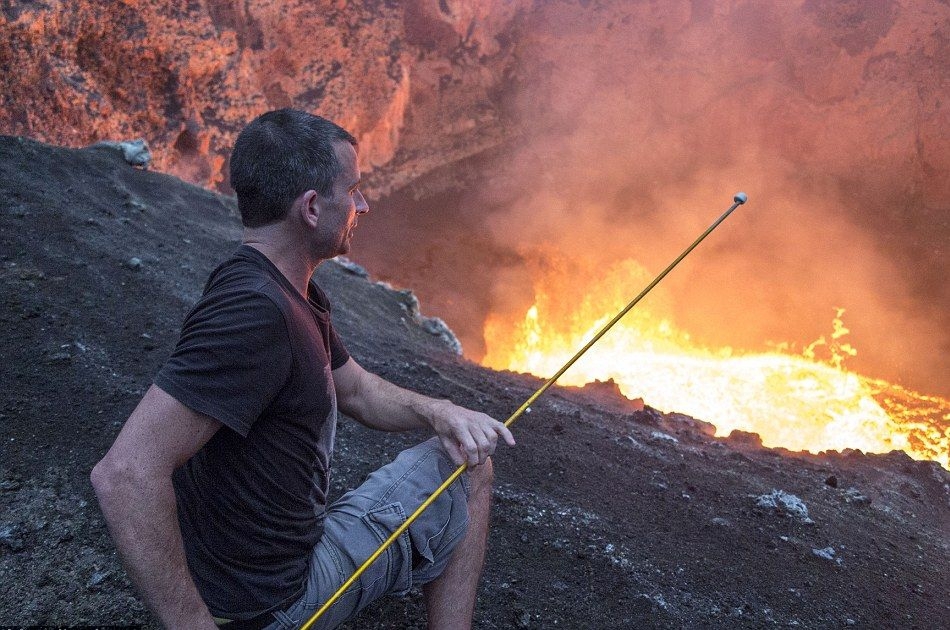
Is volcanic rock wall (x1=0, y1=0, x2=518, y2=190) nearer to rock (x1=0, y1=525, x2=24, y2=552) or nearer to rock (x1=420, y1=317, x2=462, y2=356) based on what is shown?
rock (x1=420, y1=317, x2=462, y2=356)

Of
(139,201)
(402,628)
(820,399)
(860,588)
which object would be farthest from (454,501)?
(820,399)

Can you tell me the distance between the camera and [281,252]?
5.83ft

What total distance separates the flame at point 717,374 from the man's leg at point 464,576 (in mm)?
6784

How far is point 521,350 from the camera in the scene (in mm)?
11141

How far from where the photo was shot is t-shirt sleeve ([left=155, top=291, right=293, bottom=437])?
4.63ft

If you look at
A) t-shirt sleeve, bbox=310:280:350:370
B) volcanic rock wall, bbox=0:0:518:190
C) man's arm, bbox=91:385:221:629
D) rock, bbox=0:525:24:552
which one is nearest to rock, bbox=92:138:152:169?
volcanic rock wall, bbox=0:0:518:190

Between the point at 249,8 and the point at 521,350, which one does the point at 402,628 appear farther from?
the point at 249,8

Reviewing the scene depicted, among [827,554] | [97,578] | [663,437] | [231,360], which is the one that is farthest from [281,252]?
[663,437]

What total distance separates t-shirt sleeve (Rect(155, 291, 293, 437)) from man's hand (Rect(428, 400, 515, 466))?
530mm

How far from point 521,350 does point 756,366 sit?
3473mm

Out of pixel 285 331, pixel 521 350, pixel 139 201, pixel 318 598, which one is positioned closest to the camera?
pixel 285 331

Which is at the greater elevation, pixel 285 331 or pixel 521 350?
pixel 521 350

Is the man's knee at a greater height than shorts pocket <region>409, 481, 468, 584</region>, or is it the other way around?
the man's knee

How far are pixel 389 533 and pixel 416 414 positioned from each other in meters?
0.36
